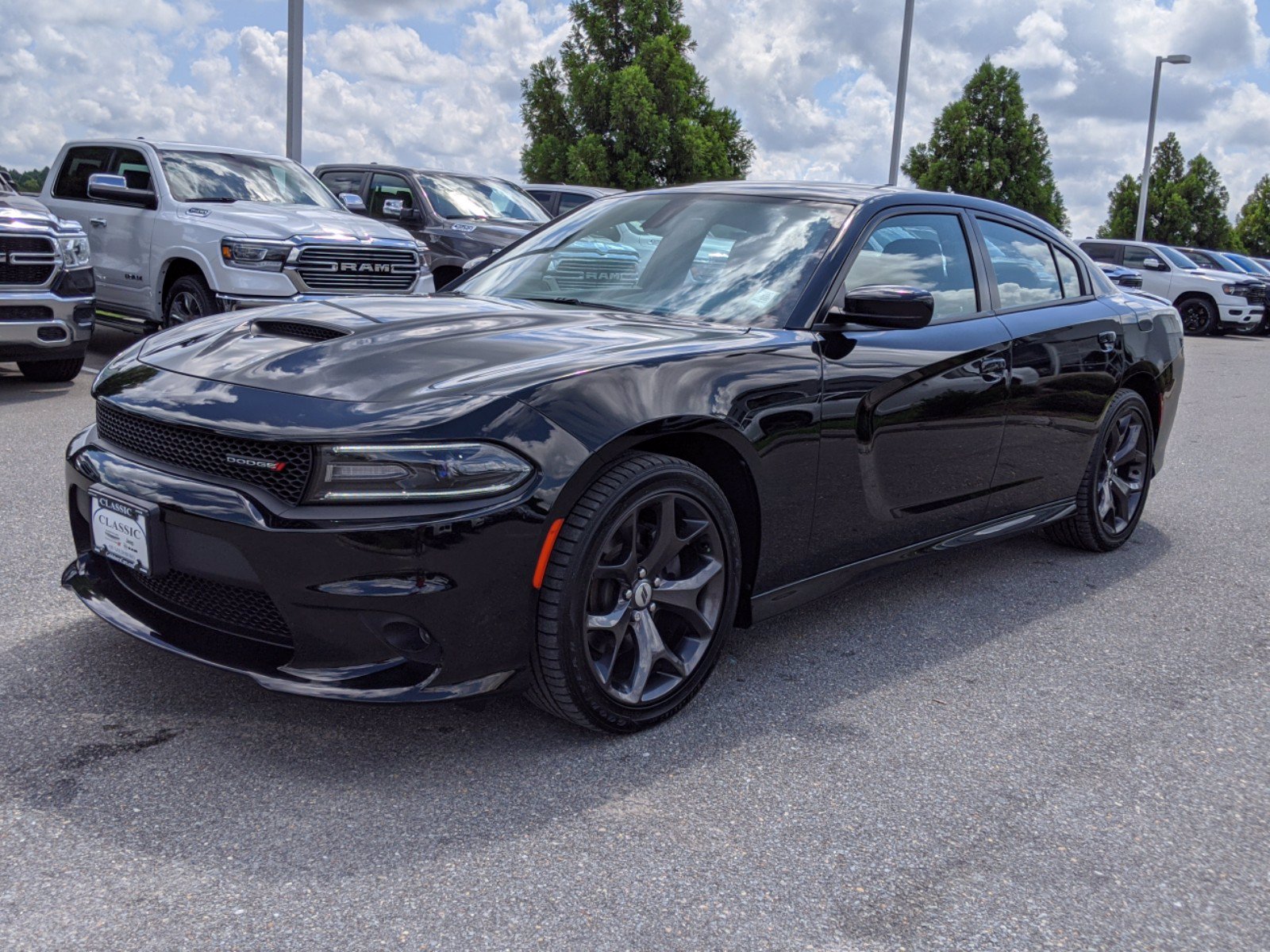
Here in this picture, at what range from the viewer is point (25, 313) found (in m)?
8.00

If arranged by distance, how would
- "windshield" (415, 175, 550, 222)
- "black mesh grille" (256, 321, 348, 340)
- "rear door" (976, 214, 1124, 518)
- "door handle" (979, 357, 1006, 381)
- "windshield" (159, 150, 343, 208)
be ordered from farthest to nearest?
"windshield" (415, 175, 550, 222) → "windshield" (159, 150, 343, 208) → "rear door" (976, 214, 1124, 518) → "door handle" (979, 357, 1006, 381) → "black mesh grille" (256, 321, 348, 340)

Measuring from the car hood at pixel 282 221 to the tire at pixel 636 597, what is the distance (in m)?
6.67

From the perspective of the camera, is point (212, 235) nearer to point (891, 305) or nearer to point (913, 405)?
point (913, 405)

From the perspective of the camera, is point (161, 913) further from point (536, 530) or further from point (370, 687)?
point (536, 530)

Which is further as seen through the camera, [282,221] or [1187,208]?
[1187,208]

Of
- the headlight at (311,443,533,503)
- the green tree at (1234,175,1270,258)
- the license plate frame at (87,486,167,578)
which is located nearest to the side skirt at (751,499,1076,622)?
the headlight at (311,443,533,503)

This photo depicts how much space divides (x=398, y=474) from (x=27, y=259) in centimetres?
638

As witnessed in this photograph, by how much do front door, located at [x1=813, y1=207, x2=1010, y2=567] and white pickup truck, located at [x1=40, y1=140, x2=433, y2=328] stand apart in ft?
18.5

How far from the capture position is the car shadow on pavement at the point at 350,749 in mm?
2674

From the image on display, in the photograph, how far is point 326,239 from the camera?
9.30 metres

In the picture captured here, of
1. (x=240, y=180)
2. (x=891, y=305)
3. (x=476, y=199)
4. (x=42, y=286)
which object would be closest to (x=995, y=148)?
(x=476, y=199)

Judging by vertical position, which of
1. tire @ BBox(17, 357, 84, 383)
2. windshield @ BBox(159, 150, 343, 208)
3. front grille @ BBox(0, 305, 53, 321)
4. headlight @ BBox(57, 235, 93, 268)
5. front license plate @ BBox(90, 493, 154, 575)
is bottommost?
tire @ BBox(17, 357, 84, 383)

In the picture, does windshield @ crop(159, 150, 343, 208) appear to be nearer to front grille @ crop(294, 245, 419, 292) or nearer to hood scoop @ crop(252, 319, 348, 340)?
front grille @ crop(294, 245, 419, 292)

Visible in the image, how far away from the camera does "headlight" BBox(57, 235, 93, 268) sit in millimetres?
8266
